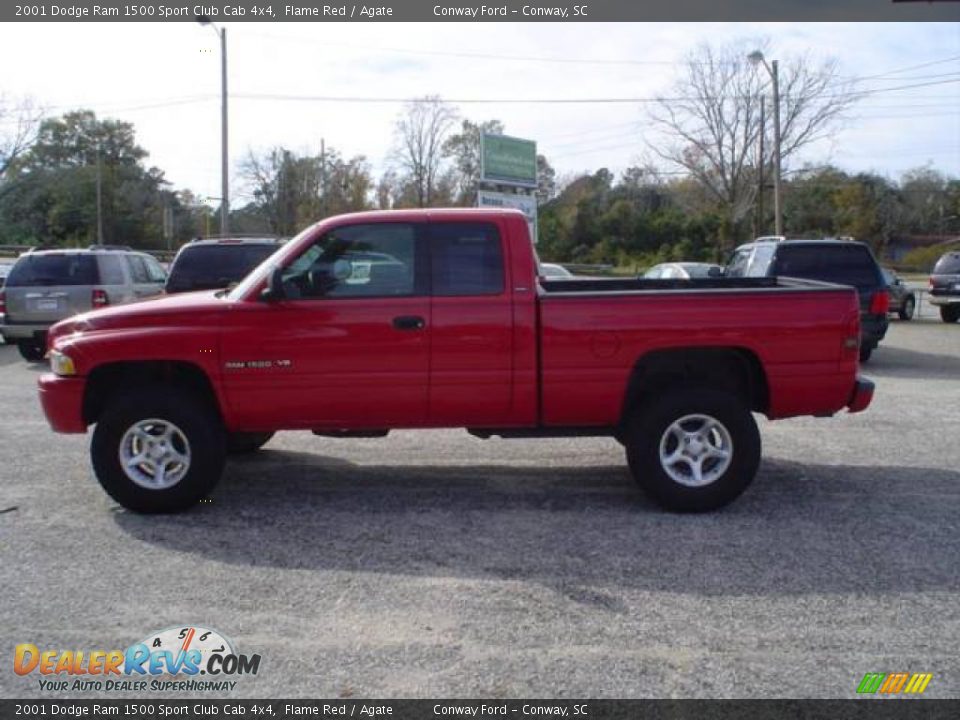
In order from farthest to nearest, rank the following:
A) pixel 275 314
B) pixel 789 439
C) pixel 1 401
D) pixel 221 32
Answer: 1. pixel 221 32
2. pixel 1 401
3. pixel 789 439
4. pixel 275 314

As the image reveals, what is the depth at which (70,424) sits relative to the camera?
20.7ft

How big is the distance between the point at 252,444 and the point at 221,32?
24.1 m

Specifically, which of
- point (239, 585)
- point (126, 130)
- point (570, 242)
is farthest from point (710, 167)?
point (239, 585)

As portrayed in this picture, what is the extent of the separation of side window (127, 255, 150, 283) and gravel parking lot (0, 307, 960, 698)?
789 cm

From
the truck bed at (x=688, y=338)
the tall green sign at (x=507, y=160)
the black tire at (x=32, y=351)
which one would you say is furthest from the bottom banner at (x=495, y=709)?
the tall green sign at (x=507, y=160)

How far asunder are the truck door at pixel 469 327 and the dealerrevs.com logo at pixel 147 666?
239 centimetres

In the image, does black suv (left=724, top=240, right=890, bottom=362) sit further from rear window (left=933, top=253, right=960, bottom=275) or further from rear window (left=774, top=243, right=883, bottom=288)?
rear window (left=933, top=253, right=960, bottom=275)

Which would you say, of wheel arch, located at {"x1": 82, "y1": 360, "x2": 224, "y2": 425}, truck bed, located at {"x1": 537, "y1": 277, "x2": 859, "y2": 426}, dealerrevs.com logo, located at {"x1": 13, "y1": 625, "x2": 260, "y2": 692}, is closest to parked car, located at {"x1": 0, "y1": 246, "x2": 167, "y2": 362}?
wheel arch, located at {"x1": 82, "y1": 360, "x2": 224, "y2": 425}

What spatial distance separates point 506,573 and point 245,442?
9.86ft

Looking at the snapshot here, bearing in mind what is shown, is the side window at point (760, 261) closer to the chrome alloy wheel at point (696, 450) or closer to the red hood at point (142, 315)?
the chrome alloy wheel at point (696, 450)

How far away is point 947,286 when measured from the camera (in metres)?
22.0

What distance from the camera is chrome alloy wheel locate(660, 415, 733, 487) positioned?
6.24m

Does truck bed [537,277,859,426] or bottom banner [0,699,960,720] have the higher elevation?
truck bed [537,277,859,426]

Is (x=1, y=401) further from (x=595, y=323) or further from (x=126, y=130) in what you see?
(x=126, y=130)
